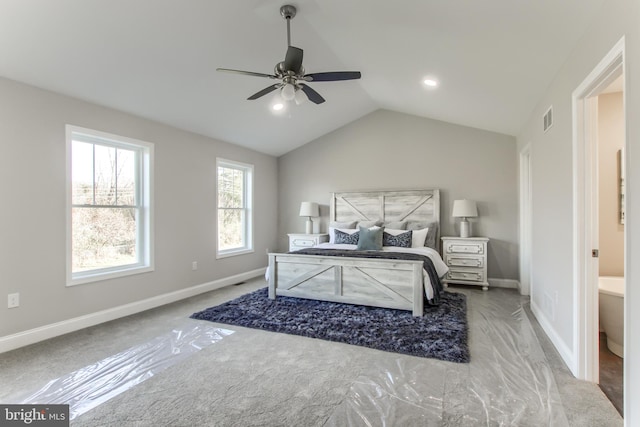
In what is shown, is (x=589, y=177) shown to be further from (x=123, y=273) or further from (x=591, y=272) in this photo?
(x=123, y=273)

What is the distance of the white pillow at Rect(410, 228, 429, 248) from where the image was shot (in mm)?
5031

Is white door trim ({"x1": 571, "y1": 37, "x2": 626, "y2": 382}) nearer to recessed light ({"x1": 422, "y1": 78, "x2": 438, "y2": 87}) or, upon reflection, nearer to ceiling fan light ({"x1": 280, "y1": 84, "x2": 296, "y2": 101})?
recessed light ({"x1": 422, "y1": 78, "x2": 438, "y2": 87})

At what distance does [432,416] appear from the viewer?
188cm

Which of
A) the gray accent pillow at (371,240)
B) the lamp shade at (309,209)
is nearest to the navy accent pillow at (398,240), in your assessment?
the gray accent pillow at (371,240)

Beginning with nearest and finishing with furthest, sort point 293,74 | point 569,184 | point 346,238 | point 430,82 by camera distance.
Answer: point 569,184
point 293,74
point 430,82
point 346,238

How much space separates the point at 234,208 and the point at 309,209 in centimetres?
140

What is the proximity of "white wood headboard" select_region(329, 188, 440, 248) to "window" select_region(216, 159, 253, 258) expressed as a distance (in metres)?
1.64

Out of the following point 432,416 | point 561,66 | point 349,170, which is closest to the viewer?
point 432,416

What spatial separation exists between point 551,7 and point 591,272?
1.77 meters

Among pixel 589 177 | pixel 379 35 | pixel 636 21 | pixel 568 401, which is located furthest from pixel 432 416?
pixel 379 35

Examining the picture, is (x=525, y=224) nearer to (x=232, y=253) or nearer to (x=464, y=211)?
(x=464, y=211)

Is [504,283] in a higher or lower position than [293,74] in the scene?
lower

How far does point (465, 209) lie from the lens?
16.5 ft

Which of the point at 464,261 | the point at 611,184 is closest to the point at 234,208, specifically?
the point at 464,261
